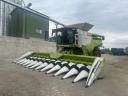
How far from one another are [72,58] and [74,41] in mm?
3541

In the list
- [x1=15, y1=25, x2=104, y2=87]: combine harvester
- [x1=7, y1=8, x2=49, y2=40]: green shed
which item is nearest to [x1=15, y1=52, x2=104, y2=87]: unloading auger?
[x1=15, y1=25, x2=104, y2=87]: combine harvester

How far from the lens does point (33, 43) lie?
20.9m

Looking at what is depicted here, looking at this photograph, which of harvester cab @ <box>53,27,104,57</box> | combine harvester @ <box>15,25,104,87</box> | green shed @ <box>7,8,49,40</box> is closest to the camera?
combine harvester @ <box>15,25,104,87</box>

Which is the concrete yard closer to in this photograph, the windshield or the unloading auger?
the unloading auger

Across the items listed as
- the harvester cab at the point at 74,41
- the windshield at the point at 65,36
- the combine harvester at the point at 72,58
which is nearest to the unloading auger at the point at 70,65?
the combine harvester at the point at 72,58

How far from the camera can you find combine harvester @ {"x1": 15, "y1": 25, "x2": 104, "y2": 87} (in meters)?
9.00

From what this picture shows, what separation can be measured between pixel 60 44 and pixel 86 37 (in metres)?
1.54

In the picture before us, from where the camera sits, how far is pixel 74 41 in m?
14.1

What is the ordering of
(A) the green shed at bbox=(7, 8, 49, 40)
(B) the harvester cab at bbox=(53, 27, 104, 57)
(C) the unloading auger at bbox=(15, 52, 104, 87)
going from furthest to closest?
(A) the green shed at bbox=(7, 8, 49, 40) → (B) the harvester cab at bbox=(53, 27, 104, 57) → (C) the unloading auger at bbox=(15, 52, 104, 87)

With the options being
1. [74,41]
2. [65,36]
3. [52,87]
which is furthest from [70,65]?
[65,36]

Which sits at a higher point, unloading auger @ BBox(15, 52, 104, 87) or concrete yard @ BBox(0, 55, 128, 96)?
A: unloading auger @ BBox(15, 52, 104, 87)

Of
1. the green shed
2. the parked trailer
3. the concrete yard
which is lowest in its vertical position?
the parked trailer

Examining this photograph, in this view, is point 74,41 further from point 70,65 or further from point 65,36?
point 70,65

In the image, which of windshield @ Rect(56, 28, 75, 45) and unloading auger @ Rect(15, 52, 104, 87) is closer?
unloading auger @ Rect(15, 52, 104, 87)
